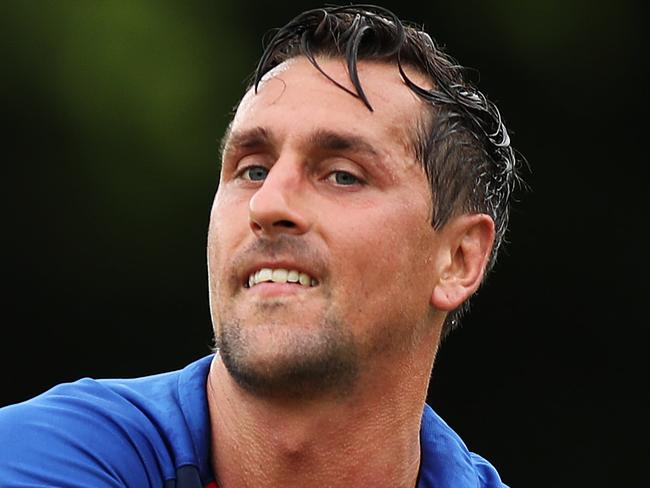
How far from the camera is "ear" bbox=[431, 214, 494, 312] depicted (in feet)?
14.0

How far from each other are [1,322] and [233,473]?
3.12 meters

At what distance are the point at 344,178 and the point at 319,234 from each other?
0.70 feet

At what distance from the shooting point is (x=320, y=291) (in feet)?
12.7

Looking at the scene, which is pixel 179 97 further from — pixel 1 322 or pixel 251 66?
pixel 1 322

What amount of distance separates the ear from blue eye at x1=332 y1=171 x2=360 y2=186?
358 mm

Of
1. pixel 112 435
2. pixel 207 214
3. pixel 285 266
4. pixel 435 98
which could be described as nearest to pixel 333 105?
pixel 435 98

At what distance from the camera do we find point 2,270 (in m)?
6.82

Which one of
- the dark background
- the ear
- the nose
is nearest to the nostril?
the nose

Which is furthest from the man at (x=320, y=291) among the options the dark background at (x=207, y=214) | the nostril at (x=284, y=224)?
the dark background at (x=207, y=214)

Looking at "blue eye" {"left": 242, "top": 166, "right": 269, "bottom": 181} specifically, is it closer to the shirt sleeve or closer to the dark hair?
the dark hair

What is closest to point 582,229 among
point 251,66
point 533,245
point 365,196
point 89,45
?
point 533,245

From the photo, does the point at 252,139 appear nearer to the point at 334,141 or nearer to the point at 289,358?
the point at 334,141

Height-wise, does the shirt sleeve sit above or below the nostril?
below

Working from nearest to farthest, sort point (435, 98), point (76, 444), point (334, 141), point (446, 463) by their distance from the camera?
point (76, 444), point (334, 141), point (435, 98), point (446, 463)
